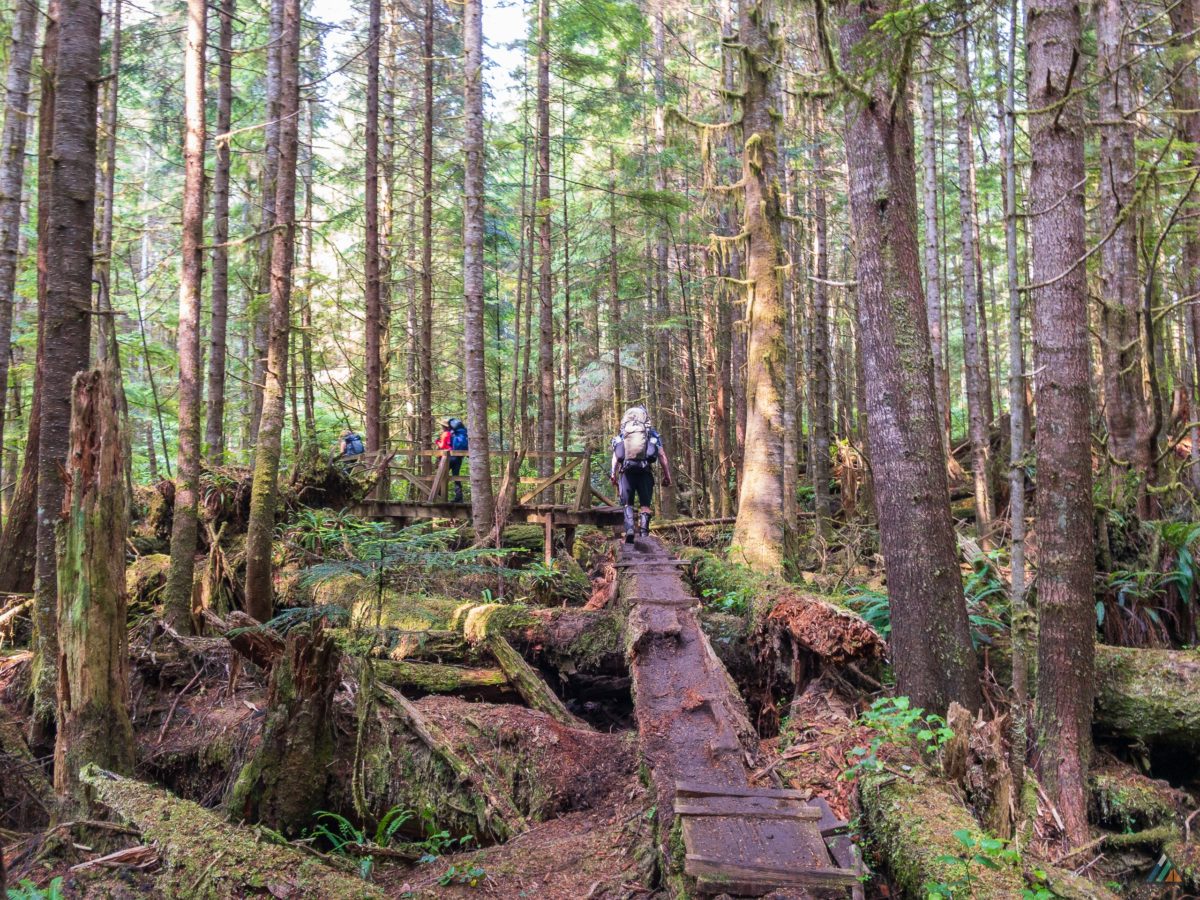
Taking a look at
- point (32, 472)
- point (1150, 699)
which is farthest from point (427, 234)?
point (1150, 699)

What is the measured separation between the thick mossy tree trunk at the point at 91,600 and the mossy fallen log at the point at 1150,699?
7.70 m

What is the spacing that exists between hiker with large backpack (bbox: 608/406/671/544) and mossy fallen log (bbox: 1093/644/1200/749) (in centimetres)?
562

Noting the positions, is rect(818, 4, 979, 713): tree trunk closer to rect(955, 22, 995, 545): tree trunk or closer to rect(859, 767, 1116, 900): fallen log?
rect(859, 767, 1116, 900): fallen log

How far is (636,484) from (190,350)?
19.5 ft

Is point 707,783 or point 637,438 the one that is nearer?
point 707,783

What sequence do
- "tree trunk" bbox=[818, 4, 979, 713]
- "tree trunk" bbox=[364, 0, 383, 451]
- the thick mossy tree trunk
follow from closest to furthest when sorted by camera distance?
the thick mossy tree trunk
"tree trunk" bbox=[818, 4, 979, 713]
"tree trunk" bbox=[364, 0, 383, 451]

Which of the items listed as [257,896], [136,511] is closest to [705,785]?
[257,896]

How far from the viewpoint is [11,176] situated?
9.60 metres

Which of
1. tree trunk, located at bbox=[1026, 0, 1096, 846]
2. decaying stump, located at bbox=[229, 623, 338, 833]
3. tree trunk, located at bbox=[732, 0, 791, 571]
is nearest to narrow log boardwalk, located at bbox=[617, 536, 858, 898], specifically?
decaying stump, located at bbox=[229, 623, 338, 833]

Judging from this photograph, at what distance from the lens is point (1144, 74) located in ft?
38.9

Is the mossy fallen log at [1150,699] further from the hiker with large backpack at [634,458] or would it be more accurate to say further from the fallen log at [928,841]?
the hiker with large backpack at [634,458]

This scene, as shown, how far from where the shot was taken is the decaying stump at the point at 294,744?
5137mm

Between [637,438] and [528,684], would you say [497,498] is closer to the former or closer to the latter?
[637,438]

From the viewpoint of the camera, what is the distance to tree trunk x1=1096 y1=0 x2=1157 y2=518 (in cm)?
862
